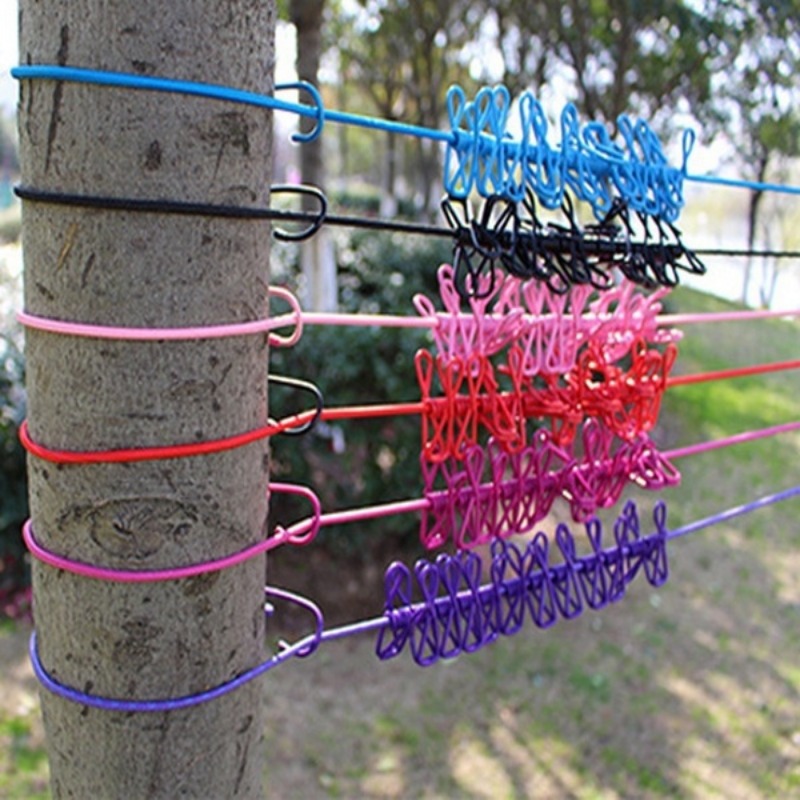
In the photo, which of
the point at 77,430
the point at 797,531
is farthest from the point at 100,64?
the point at 797,531

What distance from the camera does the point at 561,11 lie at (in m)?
7.68

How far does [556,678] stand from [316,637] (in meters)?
2.48

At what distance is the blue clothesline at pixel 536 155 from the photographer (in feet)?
3.27

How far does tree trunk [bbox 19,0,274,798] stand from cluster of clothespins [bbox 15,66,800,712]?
0.10ft

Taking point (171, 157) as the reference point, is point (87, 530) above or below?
below

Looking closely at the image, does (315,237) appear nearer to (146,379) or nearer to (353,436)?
(353,436)

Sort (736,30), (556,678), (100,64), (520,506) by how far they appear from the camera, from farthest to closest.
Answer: (736,30), (556,678), (520,506), (100,64)

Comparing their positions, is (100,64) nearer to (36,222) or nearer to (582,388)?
(36,222)

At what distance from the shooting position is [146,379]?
2.44 feet

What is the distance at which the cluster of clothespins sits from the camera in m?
1.01

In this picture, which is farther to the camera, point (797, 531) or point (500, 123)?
point (797, 531)

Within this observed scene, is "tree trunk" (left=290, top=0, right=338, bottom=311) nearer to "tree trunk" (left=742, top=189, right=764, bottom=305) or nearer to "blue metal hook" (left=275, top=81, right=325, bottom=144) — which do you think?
"blue metal hook" (left=275, top=81, right=325, bottom=144)

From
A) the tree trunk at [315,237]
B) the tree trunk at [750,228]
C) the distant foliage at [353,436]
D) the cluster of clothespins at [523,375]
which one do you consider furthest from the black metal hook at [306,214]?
the tree trunk at [750,228]

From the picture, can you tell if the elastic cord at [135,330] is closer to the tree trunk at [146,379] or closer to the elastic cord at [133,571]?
the tree trunk at [146,379]
